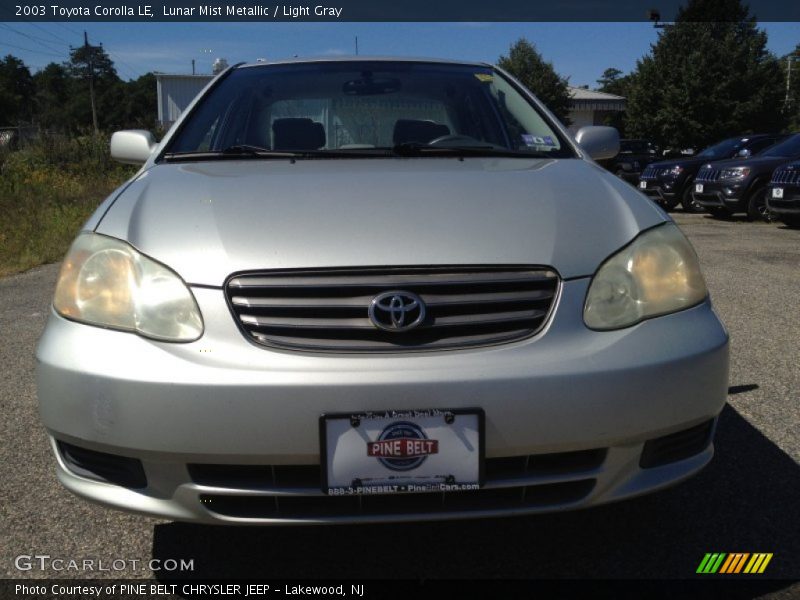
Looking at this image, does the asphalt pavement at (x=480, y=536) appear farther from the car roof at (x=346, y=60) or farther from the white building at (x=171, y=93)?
the white building at (x=171, y=93)

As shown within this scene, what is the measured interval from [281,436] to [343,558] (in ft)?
2.29

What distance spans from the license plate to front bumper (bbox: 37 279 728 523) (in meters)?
0.03

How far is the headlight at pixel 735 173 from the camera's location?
1305cm

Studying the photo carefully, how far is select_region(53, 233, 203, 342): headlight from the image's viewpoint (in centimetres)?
196

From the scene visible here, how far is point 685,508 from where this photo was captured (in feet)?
8.63

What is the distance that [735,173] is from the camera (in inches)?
519

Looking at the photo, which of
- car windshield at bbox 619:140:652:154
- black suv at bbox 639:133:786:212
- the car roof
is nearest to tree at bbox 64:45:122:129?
car windshield at bbox 619:140:652:154

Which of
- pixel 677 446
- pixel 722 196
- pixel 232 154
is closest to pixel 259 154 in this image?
pixel 232 154

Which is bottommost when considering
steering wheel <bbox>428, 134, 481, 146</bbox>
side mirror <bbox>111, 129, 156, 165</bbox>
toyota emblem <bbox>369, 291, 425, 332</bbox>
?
toyota emblem <bbox>369, 291, 425, 332</bbox>

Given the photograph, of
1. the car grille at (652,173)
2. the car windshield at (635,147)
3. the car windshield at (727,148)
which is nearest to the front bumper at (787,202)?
the car windshield at (727,148)

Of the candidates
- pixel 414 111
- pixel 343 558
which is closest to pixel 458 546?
pixel 343 558

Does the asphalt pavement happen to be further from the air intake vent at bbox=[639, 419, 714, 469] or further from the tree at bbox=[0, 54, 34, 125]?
the tree at bbox=[0, 54, 34, 125]

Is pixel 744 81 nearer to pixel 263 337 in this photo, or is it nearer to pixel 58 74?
pixel 263 337

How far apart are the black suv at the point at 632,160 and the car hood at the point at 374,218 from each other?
1939cm
